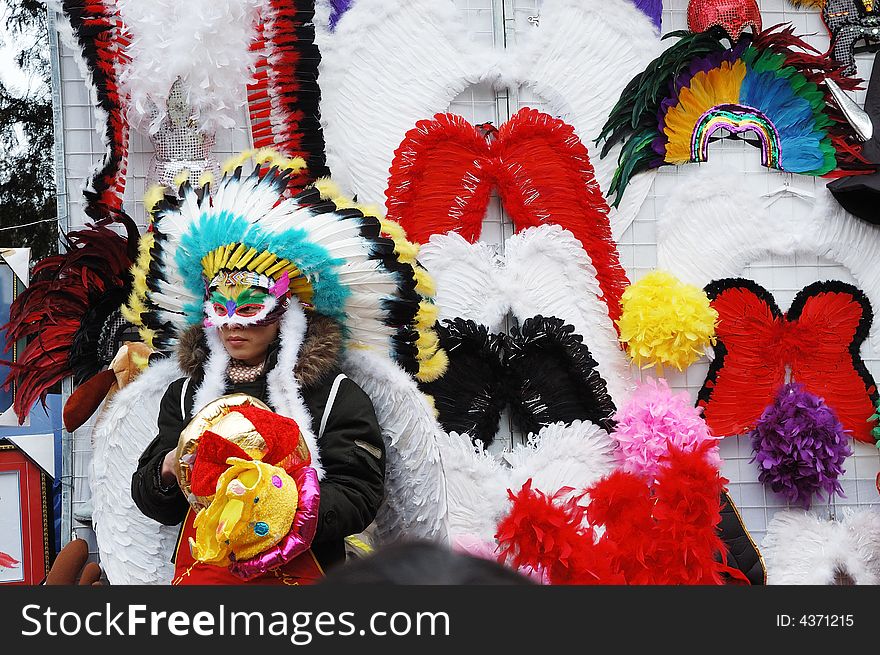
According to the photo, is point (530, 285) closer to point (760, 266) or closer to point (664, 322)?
point (664, 322)

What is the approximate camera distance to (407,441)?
2596mm

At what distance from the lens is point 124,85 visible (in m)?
3.02

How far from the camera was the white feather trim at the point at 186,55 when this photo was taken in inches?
117

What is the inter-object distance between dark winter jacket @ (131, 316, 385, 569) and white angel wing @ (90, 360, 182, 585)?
204 millimetres

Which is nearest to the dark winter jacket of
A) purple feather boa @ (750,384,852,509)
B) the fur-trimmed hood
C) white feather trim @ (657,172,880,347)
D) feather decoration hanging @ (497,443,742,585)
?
the fur-trimmed hood

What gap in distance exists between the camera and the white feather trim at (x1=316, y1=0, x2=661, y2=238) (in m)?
3.31

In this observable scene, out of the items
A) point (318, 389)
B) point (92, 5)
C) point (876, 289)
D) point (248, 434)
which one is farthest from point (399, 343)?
point (876, 289)

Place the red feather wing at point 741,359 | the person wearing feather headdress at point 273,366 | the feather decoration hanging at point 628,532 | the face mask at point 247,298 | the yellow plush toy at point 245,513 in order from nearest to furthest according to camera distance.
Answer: the yellow plush toy at point 245,513, the person wearing feather headdress at point 273,366, the face mask at point 247,298, the feather decoration hanging at point 628,532, the red feather wing at point 741,359

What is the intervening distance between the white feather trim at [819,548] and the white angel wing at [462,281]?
127cm

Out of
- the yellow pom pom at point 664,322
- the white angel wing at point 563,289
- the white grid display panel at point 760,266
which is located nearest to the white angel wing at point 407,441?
the white angel wing at point 563,289

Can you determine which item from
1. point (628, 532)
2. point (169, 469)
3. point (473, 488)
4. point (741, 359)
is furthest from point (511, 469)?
point (169, 469)

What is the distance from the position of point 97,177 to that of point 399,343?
45.6 inches

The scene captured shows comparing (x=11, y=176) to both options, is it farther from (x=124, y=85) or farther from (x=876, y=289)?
(x=876, y=289)

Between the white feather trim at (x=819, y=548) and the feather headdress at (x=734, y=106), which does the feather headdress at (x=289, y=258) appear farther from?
the white feather trim at (x=819, y=548)
